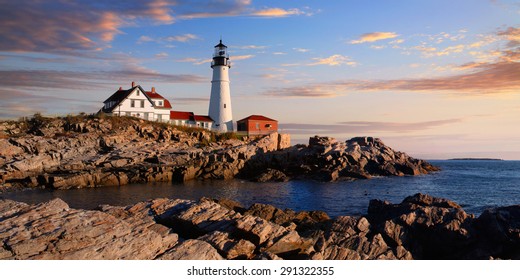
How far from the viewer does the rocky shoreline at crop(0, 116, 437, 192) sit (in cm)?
3878

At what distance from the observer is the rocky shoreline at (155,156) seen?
38.8m

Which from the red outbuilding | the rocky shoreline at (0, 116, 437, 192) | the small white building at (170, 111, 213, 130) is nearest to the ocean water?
the rocky shoreline at (0, 116, 437, 192)

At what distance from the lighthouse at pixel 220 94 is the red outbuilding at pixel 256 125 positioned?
211 centimetres

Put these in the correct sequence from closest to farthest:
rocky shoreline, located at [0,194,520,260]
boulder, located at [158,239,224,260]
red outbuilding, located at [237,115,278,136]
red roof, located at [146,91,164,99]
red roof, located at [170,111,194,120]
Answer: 1. rocky shoreline, located at [0,194,520,260]
2. boulder, located at [158,239,224,260]
3. red roof, located at [146,91,164,99]
4. red roof, located at [170,111,194,120]
5. red outbuilding, located at [237,115,278,136]

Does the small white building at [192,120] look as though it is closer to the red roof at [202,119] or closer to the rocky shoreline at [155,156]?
the red roof at [202,119]

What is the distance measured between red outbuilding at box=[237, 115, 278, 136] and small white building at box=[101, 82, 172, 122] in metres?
11.8

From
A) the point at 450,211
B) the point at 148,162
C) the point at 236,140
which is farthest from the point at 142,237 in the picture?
the point at 236,140

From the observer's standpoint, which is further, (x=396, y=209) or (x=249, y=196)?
(x=249, y=196)

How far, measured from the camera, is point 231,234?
1355 cm

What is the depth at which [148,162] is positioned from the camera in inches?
1736

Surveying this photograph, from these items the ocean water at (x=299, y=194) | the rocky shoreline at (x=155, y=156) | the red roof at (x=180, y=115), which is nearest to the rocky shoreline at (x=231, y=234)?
the ocean water at (x=299, y=194)

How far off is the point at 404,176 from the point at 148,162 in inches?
1306

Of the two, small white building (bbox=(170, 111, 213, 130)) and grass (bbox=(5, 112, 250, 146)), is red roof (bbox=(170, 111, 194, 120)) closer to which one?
small white building (bbox=(170, 111, 213, 130))
